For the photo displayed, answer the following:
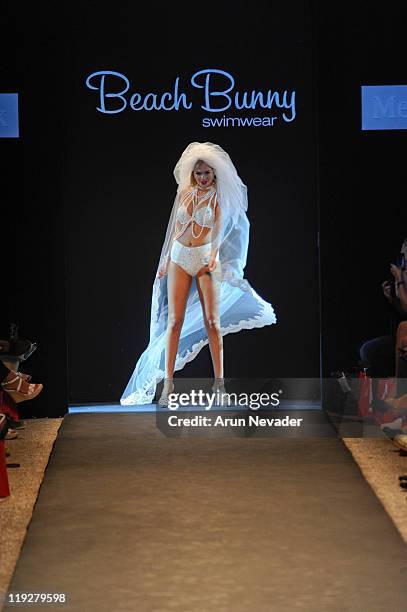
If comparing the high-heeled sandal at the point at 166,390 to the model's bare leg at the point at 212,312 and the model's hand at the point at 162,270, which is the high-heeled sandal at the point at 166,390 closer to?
the model's bare leg at the point at 212,312

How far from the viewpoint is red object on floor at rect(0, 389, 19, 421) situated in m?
5.53

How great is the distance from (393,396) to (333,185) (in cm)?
168

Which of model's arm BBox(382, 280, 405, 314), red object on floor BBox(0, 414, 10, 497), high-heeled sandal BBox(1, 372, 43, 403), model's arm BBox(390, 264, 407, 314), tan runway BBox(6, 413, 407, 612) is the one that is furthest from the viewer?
model's arm BBox(382, 280, 405, 314)

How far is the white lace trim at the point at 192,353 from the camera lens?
22.9ft

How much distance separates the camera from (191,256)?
6840 millimetres

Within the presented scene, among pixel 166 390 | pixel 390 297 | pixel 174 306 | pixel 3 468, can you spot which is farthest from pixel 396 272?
pixel 3 468

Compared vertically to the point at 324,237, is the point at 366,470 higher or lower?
lower

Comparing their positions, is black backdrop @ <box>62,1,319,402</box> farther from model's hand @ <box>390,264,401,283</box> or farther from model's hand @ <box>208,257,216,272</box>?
model's hand @ <box>390,264,401,283</box>

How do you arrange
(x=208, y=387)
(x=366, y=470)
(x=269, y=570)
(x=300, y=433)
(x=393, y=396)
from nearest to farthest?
1. (x=269, y=570)
2. (x=366, y=470)
3. (x=393, y=396)
4. (x=300, y=433)
5. (x=208, y=387)

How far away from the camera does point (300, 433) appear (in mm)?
6070

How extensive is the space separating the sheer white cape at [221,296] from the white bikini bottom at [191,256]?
0.22 feet

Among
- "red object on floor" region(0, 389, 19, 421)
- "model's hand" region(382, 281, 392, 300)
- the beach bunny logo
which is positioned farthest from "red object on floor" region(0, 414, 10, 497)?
the beach bunny logo

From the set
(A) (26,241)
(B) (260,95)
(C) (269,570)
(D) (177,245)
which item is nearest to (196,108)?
(B) (260,95)

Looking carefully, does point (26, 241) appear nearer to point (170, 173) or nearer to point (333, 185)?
point (170, 173)
